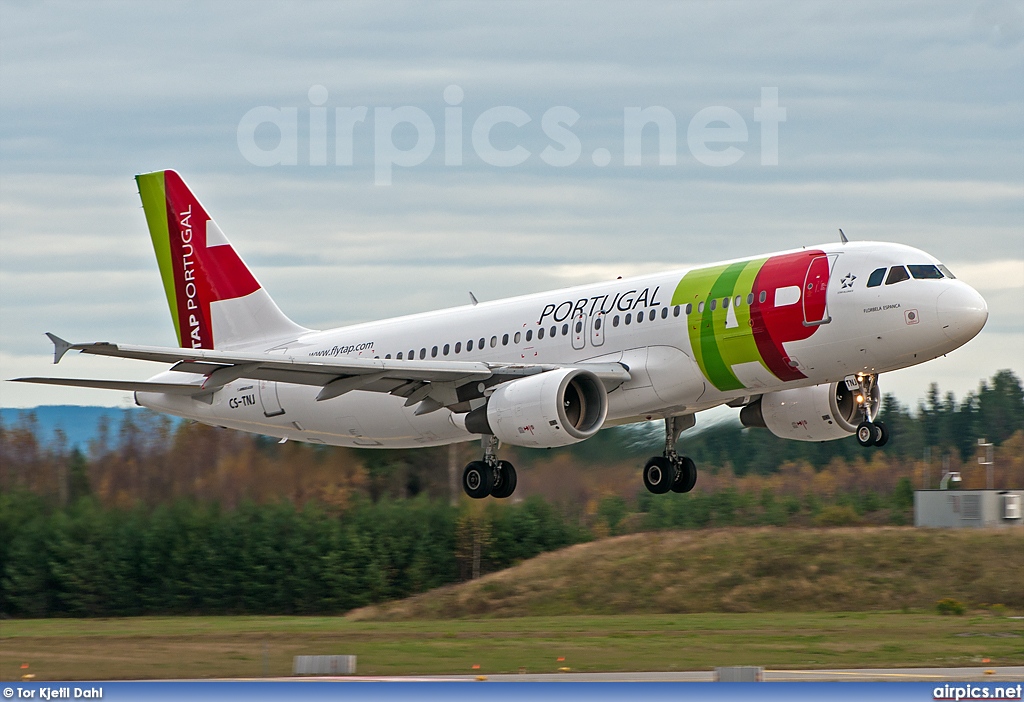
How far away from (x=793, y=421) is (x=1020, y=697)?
13.8 m

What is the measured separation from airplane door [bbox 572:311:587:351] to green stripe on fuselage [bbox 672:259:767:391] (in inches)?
91.4

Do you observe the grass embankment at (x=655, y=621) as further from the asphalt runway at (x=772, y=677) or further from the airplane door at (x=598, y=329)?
the airplane door at (x=598, y=329)

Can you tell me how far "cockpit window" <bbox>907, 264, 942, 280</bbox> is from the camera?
1134 inches

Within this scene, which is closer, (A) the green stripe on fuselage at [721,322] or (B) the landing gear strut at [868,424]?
(A) the green stripe on fuselage at [721,322]

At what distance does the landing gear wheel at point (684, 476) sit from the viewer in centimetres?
3541

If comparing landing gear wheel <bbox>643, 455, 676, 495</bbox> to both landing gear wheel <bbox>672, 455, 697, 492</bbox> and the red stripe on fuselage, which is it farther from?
the red stripe on fuselage

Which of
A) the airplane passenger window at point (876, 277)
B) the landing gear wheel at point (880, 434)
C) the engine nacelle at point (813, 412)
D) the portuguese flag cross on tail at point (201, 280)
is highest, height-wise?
the portuguese flag cross on tail at point (201, 280)

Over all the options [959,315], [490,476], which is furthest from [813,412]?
[490,476]

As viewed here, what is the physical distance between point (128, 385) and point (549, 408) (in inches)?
450

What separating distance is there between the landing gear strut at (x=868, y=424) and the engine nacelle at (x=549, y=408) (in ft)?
17.3

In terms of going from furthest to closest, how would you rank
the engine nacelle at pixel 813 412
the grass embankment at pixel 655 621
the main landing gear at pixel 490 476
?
the engine nacelle at pixel 813 412
the grass embankment at pixel 655 621
the main landing gear at pixel 490 476

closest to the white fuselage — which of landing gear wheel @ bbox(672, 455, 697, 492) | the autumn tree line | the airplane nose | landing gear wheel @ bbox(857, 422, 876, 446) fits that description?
the airplane nose

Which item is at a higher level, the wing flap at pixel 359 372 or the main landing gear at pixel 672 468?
the wing flap at pixel 359 372

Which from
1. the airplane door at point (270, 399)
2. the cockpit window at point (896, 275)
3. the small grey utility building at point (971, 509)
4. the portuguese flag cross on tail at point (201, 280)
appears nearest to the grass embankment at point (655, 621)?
the small grey utility building at point (971, 509)
